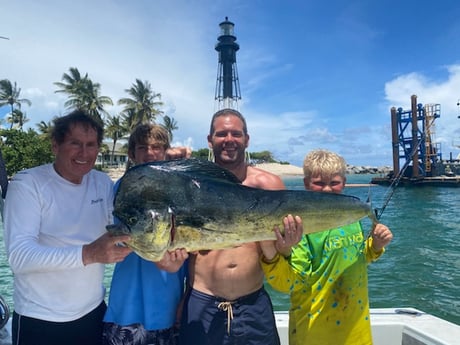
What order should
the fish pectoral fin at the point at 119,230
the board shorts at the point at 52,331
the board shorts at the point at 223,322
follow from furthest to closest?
1. the board shorts at the point at 223,322
2. the board shorts at the point at 52,331
3. the fish pectoral fin at the point at 119,230

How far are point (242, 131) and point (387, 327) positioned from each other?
267 cm

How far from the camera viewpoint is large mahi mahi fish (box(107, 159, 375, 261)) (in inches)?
73.8

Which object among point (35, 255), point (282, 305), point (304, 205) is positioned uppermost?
point (304, 205)

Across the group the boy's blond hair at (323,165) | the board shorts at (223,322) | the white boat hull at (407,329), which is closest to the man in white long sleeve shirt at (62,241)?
the board shorts at (223,322)

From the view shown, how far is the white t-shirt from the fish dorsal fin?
2.25 ft

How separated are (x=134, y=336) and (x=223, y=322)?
596 mm

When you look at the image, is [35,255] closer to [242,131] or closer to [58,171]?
[58,171]

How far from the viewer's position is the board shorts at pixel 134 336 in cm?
224

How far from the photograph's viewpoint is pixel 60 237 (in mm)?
2197

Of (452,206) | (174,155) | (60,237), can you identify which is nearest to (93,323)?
(60,237)

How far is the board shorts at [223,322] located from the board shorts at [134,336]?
17 cm

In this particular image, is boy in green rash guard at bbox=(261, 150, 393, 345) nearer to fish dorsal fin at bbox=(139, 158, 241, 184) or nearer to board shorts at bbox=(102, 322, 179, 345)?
fish dorsal fin at bbox=(139, 158, 241, 184)

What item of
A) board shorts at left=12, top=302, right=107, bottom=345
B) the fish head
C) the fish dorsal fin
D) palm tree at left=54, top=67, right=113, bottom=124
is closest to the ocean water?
the fish dorsal fin

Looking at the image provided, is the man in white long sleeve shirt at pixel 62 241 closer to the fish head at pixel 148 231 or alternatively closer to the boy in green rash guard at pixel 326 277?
the fish head at pixel 148 231
